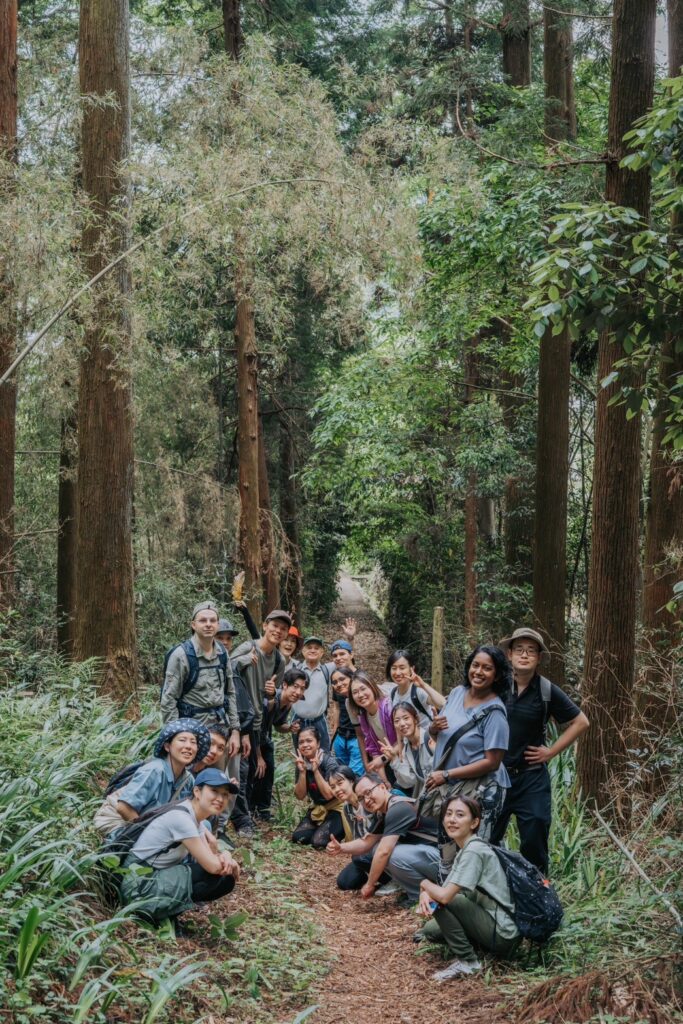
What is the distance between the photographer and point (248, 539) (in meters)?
16.4

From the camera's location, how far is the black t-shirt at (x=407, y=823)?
7.38 m

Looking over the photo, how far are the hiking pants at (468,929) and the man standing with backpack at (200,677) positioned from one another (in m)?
2.37

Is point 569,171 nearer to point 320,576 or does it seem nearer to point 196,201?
point 196,201

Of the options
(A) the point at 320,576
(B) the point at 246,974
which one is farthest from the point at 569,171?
(A) the point at 320,576

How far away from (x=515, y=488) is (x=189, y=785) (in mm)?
12088

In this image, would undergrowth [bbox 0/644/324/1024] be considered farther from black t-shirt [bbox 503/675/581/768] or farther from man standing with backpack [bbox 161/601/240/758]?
black t-shirt [bbox 503/675/581/768]

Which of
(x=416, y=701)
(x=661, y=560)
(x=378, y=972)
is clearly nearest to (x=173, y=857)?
(x=378, y=972)

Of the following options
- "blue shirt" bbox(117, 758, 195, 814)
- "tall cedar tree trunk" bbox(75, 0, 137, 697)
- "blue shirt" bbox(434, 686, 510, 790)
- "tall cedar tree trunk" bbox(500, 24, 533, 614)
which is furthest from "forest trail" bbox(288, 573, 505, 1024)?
"tall cedar tree trunk" bbox(500, 24, 533, 614)

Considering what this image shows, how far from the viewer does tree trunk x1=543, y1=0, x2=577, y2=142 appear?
14.4m

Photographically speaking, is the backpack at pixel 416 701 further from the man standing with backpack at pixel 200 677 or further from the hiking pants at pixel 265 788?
the hiking pants at pixel 265 788

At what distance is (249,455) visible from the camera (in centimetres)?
1636

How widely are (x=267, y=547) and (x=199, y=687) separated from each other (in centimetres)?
1065

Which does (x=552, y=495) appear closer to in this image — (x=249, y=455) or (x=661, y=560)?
(x=661, y=560)

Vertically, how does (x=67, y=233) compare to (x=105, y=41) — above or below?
below
